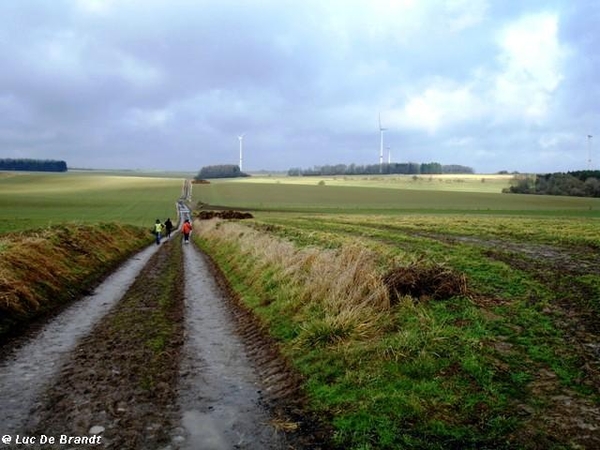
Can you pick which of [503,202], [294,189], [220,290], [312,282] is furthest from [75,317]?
[294,189]

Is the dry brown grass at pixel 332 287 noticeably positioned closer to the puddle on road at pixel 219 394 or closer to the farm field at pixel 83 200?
the puddle on road at pixel 219 394

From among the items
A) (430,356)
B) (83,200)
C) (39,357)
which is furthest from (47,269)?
(83,200)

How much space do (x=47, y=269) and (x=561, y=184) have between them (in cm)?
13254

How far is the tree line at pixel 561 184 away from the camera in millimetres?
117125

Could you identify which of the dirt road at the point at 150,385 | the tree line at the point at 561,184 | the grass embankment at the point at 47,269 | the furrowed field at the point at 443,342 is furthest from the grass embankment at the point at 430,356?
the tree line at the point at 561,184

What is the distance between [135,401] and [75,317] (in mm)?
7662

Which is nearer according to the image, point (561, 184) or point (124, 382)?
point (124, 382)

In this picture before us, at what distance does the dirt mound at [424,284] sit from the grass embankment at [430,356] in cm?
5

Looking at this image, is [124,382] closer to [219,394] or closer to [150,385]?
[150,385]

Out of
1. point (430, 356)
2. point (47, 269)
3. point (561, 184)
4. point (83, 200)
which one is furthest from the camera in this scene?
point (561, 184)

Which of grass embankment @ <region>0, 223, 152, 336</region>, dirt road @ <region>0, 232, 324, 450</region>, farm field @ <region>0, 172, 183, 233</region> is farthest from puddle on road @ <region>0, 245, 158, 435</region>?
farm field @ <region>0, 172, 183, 233</region>

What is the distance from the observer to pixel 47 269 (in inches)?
711

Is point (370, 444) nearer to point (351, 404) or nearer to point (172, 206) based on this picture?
point (351, 404)

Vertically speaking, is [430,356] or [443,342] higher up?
[443,342]
